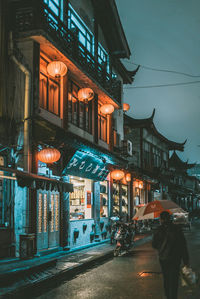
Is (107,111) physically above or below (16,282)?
above

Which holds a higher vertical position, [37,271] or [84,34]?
[84,34]

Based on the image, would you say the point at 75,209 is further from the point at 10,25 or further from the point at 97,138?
the point at 10,25

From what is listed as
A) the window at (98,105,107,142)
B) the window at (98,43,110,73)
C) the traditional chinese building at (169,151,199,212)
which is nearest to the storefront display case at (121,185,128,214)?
the window at (98,105,107,142)

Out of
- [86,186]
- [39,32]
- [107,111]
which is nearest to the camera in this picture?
[39,32]

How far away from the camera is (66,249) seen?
14953 mm

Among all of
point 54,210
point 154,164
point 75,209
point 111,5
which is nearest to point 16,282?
point 54,210

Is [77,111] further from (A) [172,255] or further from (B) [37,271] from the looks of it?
(A) [172,255]

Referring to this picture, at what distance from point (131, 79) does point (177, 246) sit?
2278 centimetres

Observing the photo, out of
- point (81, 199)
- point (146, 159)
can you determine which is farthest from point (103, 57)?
point (146, 159)

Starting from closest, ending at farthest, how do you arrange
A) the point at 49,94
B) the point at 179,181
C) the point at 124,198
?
the point at 49,94
the point at 124,198
the point at 179,181

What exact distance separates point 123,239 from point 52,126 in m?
5.70

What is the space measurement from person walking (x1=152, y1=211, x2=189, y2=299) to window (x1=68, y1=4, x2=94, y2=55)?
45.3 ft

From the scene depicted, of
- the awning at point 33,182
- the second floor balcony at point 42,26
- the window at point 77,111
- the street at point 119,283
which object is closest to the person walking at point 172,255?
the street at point 119,283

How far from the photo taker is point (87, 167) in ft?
57.8
